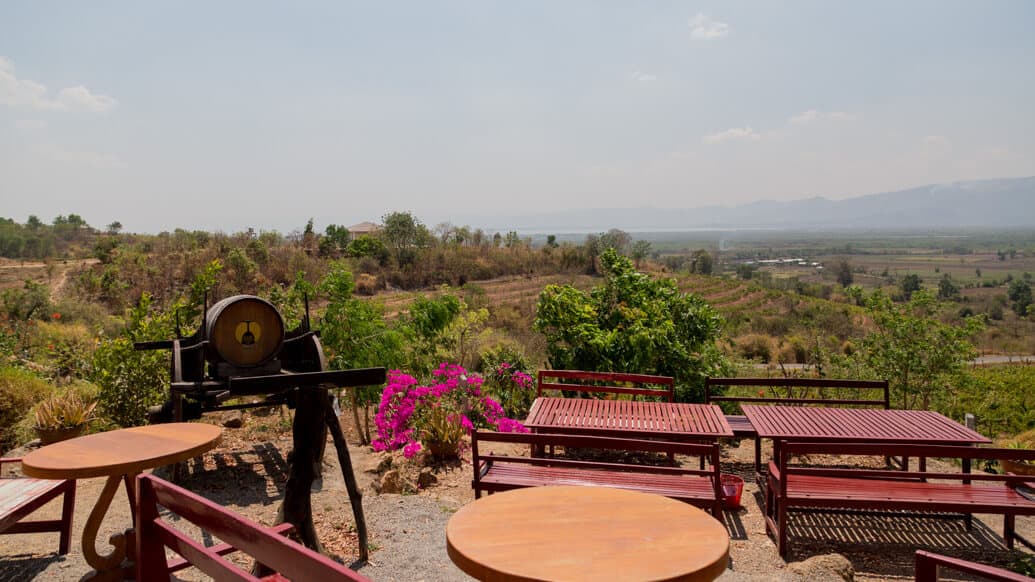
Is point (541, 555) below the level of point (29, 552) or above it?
above

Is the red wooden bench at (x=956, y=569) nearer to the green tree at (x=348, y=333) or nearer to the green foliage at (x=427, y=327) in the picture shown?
the green tree at (x=348, y=333)

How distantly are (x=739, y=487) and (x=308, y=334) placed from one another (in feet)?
11.1

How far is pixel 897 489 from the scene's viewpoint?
4215mm

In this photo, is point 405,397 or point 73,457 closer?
point 73,457

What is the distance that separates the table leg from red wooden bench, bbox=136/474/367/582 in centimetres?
113

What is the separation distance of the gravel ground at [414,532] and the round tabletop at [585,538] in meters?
1.35

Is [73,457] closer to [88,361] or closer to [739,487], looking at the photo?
[739,487]

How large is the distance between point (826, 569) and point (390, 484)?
301cm

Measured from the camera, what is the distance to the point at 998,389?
1200 centimetres

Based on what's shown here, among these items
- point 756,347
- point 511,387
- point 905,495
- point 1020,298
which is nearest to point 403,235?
point 756,347

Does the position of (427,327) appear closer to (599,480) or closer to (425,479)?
(425,479)

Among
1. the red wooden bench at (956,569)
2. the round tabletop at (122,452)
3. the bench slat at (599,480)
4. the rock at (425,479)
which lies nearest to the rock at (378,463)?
the rock at (425,479)

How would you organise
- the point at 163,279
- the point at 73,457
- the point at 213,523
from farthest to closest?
the point at 163,279, the point at 73,457, the point at 213,523

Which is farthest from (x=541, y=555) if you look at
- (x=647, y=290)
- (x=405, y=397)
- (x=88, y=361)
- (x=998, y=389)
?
(x=998, y=389)
